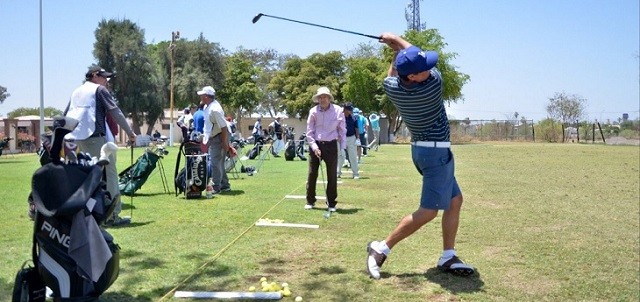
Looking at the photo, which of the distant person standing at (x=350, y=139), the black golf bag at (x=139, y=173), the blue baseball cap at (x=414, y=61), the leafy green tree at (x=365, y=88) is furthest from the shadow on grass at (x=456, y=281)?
the leafy green tree at (x=365, y=88)

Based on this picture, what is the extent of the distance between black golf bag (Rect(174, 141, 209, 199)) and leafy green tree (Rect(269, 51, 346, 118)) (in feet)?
179

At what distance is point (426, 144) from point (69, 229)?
2920 mm

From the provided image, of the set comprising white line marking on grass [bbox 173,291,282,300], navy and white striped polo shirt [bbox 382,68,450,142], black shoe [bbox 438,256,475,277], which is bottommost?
white line marking on grass [bbox 173,291,282,300]

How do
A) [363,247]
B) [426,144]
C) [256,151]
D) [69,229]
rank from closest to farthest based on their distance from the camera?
[69,229], [426,144], [363,247], [256,151]

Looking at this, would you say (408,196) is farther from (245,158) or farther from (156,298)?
(245,158)

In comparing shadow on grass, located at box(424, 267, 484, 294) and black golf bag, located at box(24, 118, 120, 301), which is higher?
black golf bag, located at box(24, 118, 120, 301)

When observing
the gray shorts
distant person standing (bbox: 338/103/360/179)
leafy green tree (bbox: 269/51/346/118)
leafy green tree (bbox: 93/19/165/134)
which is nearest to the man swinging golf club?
the gray shorts

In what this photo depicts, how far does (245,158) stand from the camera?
23703 millimetres

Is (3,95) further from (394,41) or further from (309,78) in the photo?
(394,41)

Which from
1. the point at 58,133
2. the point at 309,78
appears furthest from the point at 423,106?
the point at 309,78

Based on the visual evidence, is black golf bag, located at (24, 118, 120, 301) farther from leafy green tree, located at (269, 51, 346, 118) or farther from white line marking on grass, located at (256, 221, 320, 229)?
leafy green tree, located at (269, 51, 346, 118)

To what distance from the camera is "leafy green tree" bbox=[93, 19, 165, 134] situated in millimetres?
60156

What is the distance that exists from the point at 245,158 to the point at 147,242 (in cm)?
1680

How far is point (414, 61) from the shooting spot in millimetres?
5055
